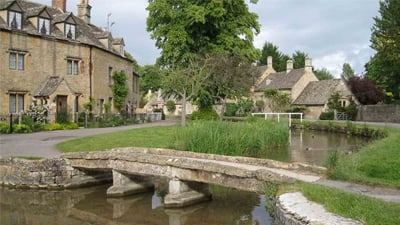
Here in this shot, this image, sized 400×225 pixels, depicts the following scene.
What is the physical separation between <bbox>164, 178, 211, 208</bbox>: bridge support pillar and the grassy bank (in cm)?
341

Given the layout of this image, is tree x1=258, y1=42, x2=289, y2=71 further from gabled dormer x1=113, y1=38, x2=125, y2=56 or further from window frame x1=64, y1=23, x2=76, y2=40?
window frame x1=64, y1=23, x2=76, y2=40

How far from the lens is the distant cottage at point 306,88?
58406 mm

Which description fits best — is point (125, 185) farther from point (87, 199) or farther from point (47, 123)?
point (47, 123)

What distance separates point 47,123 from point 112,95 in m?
10.8

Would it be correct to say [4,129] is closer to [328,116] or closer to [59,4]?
[59,4]

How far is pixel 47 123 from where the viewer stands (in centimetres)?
3166

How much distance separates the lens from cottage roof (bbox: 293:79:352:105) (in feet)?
191

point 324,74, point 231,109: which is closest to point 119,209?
point 231,109

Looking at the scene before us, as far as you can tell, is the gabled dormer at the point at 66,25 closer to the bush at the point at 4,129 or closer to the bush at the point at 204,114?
the bush at the point at 4,129

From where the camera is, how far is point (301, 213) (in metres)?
6.86

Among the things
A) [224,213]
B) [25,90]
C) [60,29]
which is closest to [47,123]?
[25,90]

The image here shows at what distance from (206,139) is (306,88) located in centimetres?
5241

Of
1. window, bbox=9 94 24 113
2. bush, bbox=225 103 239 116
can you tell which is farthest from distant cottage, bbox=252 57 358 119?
window, bbox=9 94 24 113

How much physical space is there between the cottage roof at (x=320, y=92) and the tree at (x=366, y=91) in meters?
2.14
